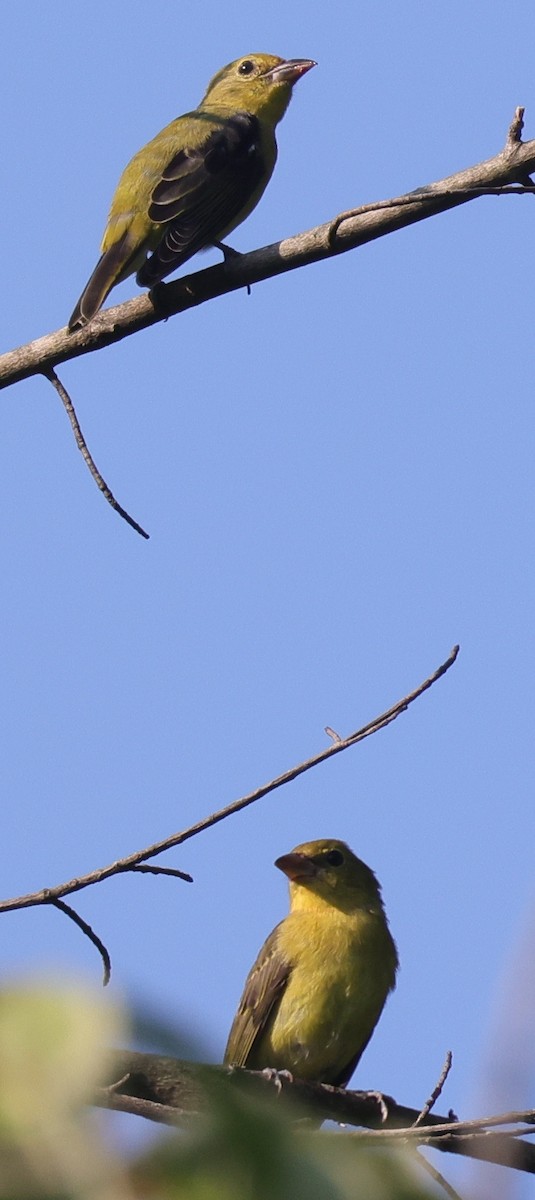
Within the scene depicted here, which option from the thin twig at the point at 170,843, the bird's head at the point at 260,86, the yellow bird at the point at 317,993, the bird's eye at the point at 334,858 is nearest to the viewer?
the thin twig at the point at 170,843

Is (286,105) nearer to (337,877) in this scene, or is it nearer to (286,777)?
(337,877)

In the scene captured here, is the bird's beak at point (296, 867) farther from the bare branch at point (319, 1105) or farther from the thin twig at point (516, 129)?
the thin twig at point (516, 129)

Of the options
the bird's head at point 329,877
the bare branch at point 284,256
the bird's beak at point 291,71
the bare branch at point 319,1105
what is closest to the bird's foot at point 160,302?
the bare branch at point 284,256

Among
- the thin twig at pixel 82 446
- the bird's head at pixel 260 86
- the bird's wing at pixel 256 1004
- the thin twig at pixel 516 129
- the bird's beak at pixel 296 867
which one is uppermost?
the bird's head at pixel 260 86

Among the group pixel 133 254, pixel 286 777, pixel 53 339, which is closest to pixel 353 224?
pixel 53 339

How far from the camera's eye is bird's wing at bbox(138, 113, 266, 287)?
7035mm

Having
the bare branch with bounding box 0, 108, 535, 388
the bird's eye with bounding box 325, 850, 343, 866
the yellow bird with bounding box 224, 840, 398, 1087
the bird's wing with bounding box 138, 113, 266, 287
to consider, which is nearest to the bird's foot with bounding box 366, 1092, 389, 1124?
the yellow bird with bounding box 224, 840, 398, 1087

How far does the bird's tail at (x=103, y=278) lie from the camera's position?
536cm

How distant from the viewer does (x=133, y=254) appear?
7191 millimetres

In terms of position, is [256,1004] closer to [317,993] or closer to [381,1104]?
[317,993]

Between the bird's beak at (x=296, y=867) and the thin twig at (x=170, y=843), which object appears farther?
the bird's beak at (x=296, y=867)

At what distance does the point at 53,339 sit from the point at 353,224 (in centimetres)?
115

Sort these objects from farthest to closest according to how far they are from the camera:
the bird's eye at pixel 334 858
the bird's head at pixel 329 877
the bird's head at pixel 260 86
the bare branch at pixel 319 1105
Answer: the bird's head at pixel 260 86 < the bird's eye at pixel 334 858 < the bird's head at pixel 329 877 < the bare branch at pixel 319 1105

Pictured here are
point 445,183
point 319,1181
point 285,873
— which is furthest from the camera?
point 285,873
